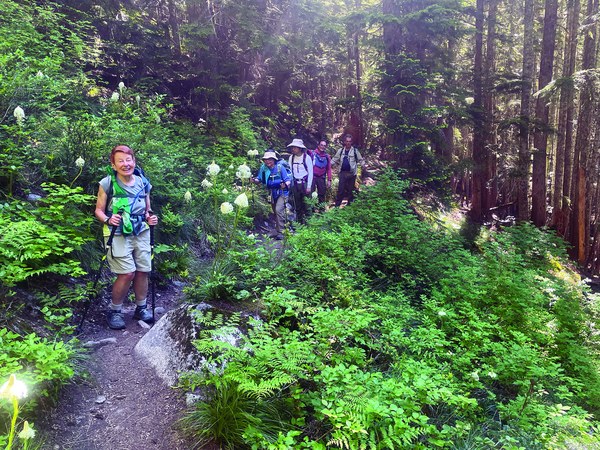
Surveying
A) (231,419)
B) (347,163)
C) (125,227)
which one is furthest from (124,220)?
(347,163)

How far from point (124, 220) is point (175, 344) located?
1499 mm

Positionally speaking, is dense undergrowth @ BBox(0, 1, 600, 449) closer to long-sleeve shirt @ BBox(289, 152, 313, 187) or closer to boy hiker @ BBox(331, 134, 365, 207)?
long-sleeve shirt @ BBox(289, 152, 313, 187)

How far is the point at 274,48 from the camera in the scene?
1302 centimetres

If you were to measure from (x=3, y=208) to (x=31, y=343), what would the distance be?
6.96ft

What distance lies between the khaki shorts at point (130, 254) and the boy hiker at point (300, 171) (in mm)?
4956

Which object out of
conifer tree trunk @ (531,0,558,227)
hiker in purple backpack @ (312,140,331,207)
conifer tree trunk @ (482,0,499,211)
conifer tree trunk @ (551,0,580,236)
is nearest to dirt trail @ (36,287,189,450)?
hiker in purple backpack @ (312,140,331,207)

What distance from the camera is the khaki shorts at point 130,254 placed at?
424 cm

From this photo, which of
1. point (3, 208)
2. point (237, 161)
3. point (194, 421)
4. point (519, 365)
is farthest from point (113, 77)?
point (519, 365)

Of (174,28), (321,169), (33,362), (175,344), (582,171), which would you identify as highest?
(174,28)

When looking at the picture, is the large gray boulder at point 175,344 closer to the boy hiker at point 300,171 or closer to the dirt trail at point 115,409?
the dirt trail at point 115,409

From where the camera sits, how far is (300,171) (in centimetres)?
914

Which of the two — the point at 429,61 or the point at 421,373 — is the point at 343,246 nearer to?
the point at 421,373

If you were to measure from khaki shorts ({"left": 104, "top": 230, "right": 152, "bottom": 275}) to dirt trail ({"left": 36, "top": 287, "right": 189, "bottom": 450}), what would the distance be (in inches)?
32.5

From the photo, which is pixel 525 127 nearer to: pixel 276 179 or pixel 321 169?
pixel 321 169
